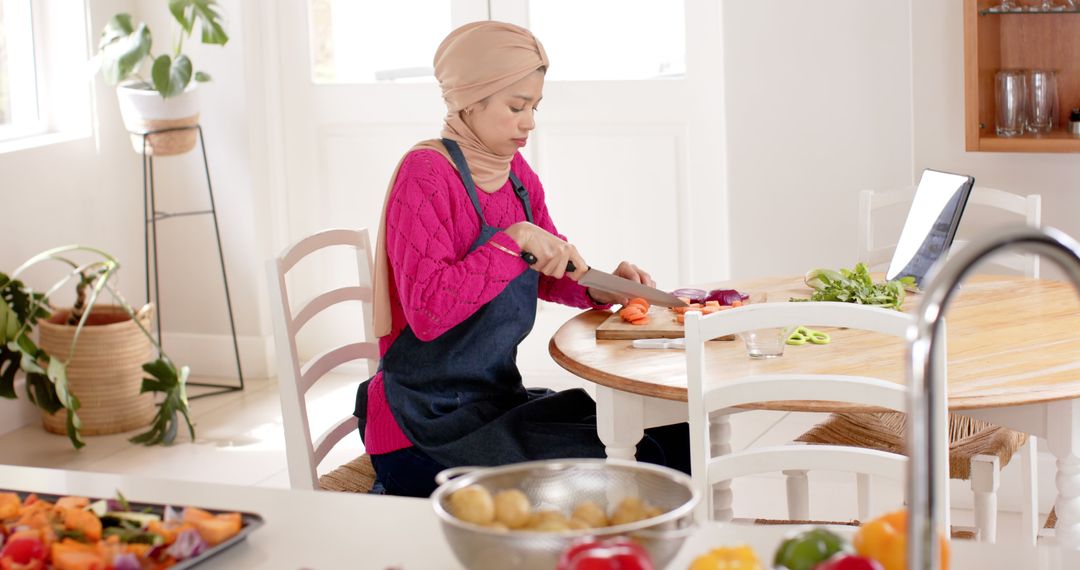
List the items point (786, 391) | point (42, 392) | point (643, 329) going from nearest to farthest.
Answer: point (786, 391)
point (643, 329)
point (42, 392)

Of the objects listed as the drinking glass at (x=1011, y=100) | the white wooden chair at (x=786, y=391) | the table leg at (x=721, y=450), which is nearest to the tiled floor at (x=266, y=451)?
the table leg at (x=721, y=450)

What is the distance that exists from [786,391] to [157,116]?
125 inches

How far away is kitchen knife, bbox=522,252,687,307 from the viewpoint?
2.52m

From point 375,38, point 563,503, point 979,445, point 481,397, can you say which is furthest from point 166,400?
point 563,503

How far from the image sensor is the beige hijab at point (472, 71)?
2.47 metres

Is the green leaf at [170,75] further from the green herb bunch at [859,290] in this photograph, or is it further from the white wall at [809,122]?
the green herb bunch at [859,290]

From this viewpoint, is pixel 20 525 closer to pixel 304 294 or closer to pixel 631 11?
pixel 631 11

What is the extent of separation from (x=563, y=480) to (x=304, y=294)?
3.91m

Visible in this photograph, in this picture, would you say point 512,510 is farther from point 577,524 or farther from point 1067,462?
point 1067,462

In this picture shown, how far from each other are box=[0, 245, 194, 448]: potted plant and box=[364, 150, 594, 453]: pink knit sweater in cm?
185

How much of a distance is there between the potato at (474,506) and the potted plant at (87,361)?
310cm

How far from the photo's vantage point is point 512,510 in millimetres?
1123

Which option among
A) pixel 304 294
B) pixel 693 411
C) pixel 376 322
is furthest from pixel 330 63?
pixel 693 411

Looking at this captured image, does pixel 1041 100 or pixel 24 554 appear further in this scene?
pixel 1041 100
